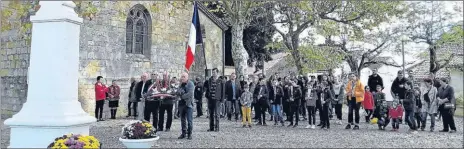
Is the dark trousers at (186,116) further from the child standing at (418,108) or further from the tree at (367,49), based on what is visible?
the tree at (367,49)

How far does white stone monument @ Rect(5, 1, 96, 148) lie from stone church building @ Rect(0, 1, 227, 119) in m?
4.72

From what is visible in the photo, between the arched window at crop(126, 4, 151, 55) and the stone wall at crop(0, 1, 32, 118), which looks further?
the arched window at crop(126, 4, 151, 55)

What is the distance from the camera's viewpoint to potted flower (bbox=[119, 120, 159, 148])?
6.88 metres

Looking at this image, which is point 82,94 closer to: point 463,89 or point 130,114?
point 130,114

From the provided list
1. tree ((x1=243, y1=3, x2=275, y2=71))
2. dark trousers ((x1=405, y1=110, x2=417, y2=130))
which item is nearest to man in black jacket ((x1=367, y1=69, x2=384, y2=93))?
dark trousers ((x1=405, y1=110, x2=417, y2=130))

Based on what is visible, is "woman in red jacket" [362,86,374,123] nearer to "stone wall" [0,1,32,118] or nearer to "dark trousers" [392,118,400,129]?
"dark trousers" [392,118,400,129]

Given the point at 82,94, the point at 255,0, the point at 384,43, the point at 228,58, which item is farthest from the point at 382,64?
the point at 82,94

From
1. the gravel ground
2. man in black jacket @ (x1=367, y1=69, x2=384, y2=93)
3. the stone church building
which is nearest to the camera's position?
the gravel ground

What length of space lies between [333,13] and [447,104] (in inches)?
386

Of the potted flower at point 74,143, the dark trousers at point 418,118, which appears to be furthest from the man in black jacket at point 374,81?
the potted flower at point 74,143

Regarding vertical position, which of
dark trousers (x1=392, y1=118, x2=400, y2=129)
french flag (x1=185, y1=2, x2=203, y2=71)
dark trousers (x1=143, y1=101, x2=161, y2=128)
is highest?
french flag (x1=185, y1=2, x2=203, y2=71)

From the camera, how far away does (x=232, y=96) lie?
1366 centimetres

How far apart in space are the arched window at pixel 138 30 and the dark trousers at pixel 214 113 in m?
6.57

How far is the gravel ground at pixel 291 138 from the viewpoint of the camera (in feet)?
27.3
